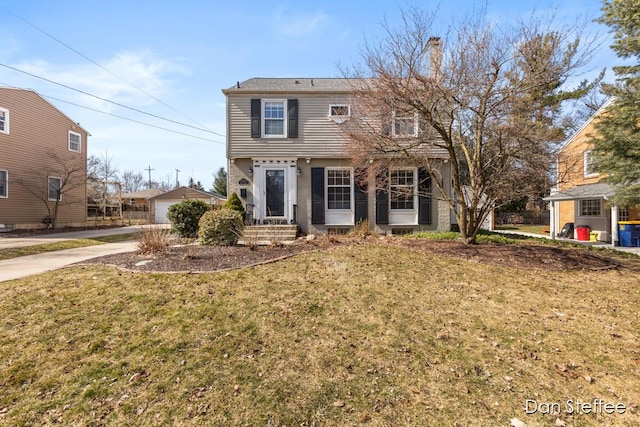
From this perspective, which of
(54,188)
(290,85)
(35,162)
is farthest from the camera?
(54,188)

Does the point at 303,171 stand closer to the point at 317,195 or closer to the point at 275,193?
the point at 317,195

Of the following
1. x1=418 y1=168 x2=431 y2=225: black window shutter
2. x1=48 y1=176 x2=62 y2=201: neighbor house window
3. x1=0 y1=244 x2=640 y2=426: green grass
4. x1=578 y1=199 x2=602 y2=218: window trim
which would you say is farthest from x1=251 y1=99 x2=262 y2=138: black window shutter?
x1=578 y1=199 x2=602 y2=218: window trim

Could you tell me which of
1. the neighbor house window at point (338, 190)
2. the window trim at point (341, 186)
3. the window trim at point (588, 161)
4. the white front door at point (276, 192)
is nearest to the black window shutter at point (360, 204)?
the window trim at point (341, 186)

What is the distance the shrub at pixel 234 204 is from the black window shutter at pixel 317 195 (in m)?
2.77

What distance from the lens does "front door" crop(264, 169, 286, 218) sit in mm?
12188

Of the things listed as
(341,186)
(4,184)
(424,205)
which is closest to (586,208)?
(424,205)

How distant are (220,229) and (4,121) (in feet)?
52.8

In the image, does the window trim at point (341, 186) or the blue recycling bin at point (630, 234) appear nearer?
the window trim at point (341, 186)

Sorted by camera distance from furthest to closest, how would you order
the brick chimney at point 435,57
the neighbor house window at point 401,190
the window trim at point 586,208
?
the window trim at point 586,208 < the neighbor house window at point 401,190 < the brick chimney at point 435,57

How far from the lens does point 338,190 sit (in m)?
12.3

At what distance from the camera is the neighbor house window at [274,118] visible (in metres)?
12.1

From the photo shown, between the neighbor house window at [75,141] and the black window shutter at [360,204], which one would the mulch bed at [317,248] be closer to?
the black window shutter at [360,204]

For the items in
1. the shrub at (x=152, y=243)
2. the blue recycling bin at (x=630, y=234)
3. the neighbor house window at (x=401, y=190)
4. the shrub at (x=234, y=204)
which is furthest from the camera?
the blue recycling bin at (x=630, y=234)

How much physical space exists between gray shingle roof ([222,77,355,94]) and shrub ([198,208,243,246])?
6.17 meters
